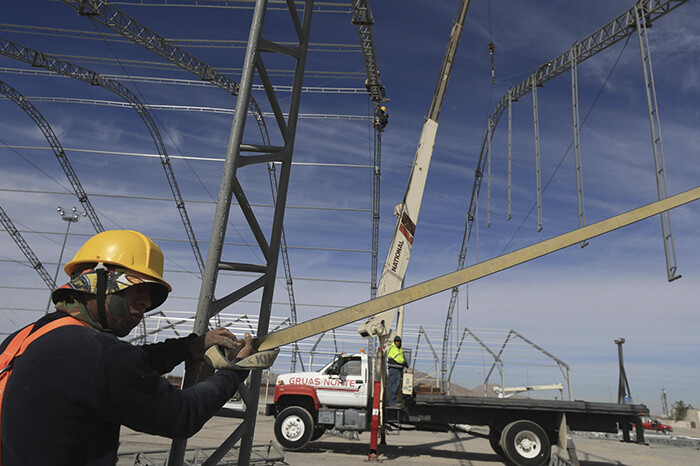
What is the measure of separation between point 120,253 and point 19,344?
0.39 metres

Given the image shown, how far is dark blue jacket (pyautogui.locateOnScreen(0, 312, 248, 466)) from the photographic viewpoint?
1.27 meters

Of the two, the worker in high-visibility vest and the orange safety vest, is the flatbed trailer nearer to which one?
the worker in high-visibility vest

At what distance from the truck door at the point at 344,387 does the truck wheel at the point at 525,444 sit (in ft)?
10.3

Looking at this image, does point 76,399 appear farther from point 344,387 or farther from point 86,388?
point 344,387

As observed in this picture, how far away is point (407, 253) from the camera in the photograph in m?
11.1

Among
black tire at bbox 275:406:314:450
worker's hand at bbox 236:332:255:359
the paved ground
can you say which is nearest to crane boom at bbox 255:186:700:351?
worker's hand at bbox 236:332:255:359

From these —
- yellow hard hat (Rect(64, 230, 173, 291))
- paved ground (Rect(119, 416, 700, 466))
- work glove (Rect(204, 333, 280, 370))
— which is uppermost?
yellow hard hat (Rect(64, 230, 173, 291))

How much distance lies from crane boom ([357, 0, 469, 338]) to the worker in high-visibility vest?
435 mm

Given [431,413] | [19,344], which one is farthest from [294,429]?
[19,344]

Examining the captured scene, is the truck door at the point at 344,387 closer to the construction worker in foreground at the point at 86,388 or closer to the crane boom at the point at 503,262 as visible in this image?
the crane boom at the point at 503,262

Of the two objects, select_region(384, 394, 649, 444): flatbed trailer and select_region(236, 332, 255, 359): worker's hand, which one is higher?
select_region(236, 332, 255, 359): worker's hand

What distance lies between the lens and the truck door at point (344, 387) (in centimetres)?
1082

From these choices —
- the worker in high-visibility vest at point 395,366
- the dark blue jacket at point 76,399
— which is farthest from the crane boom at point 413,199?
the dark blue jacket at point 76,399

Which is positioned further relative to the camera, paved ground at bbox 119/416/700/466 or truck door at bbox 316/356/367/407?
truck door at bbox 316/356/367/407
